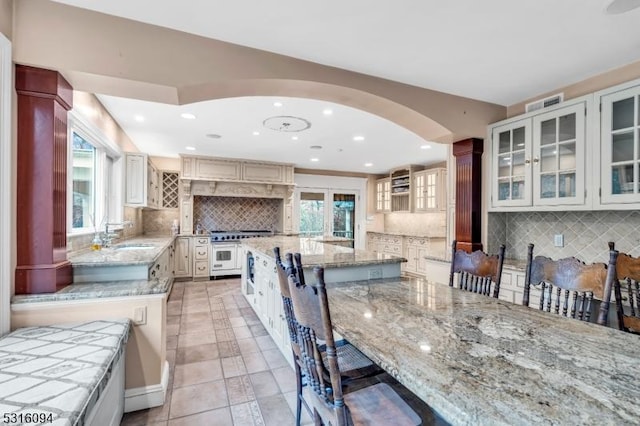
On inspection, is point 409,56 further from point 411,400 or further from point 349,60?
point 411,400

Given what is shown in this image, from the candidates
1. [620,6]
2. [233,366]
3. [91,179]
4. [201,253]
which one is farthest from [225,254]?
[620,6]

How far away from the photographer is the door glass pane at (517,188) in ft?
9.55

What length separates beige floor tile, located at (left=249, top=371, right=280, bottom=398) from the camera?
2182 millimetres

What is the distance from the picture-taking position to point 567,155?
2.60m

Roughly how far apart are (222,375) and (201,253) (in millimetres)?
3884

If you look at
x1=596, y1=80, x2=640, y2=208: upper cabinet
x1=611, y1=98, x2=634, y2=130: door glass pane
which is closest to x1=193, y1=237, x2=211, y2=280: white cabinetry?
x1=596, y1=80, x2=640, y2=208: upper cabinet

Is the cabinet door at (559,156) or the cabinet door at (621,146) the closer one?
the cabinet door at (621,146)

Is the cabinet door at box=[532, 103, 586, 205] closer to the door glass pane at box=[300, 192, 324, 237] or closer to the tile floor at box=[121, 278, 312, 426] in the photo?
the tile floor at box=[121, 278, 312, 426]

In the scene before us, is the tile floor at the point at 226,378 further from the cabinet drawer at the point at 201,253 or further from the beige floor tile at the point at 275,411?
the cabinet drawer at the point at 201,253

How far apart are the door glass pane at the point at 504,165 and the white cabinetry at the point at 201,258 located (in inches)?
199

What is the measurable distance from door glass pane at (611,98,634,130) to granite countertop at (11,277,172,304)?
3523 millimetres

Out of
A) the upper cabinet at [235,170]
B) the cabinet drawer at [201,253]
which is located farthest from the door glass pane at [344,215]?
the cabinet drawer at [201,253]

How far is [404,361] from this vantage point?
91 cm

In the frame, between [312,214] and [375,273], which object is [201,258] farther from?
[375,273]
